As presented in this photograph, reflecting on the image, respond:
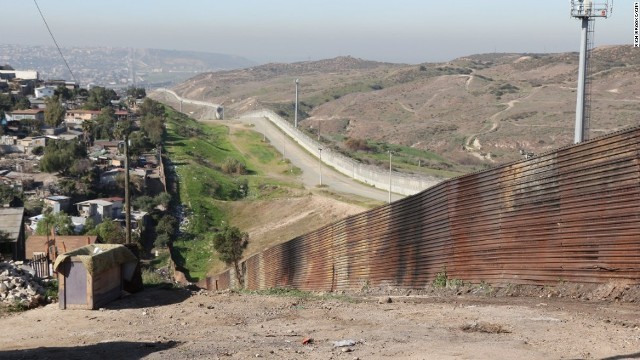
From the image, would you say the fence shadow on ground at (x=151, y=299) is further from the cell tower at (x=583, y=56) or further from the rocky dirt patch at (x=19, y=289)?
the cell tower at (x=583, y=56)

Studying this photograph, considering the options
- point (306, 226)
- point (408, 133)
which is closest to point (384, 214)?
point (306, 226)

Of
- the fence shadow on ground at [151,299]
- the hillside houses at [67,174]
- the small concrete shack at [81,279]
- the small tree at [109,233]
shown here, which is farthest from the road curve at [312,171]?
the small concrete shack at [81,279]

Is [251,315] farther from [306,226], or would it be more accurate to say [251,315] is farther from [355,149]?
[355,149]

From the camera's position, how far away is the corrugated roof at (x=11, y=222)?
976 inches

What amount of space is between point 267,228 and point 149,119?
124 feet

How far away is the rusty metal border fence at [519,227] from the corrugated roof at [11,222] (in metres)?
11.2

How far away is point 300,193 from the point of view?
57.8 metres

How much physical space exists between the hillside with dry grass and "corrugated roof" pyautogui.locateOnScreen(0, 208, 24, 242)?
177 feet

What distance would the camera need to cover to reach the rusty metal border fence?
455 inches


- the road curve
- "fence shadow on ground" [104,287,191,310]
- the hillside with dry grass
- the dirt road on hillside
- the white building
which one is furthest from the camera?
the white building

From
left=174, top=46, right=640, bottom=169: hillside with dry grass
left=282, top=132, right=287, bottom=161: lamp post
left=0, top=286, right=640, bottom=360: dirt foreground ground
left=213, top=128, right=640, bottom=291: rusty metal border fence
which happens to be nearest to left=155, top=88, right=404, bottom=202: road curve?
left=282, top=132, right=287, bottom=161: lamp post

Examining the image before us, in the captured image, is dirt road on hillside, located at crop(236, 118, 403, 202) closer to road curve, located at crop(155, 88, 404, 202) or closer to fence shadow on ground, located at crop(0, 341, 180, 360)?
road curve, located at crop(155, 88, 404, 202)

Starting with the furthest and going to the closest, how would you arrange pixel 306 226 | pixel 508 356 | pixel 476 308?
pixel 306 226 < pixel 476 308 < pixel 508 356

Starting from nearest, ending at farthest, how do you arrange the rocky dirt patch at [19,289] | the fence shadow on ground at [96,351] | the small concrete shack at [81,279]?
the fence shadow on ground at [96,351] → the small concrete shack at [81,279] → the rocky dirt patch at [19,289]
